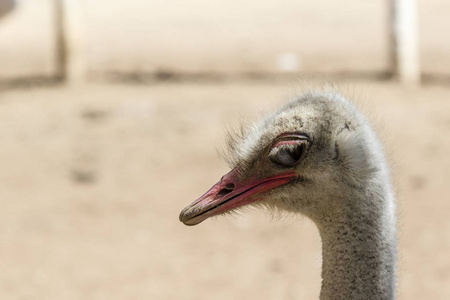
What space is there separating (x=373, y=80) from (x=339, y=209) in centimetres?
736

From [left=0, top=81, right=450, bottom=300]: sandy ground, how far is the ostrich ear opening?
A: 5.75ft

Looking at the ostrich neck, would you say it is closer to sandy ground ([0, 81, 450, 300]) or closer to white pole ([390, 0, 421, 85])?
sandy ground ([0, 81, 450, 300])

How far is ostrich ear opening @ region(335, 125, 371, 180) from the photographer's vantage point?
2.61m

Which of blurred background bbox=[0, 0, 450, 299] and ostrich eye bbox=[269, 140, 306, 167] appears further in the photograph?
blurred background bbox=[0, 0, 450, 299]

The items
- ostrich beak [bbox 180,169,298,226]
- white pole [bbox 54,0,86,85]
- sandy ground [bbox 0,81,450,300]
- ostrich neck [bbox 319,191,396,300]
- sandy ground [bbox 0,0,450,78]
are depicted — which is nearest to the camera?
ostrich neck [bbox 319,191,396,300]

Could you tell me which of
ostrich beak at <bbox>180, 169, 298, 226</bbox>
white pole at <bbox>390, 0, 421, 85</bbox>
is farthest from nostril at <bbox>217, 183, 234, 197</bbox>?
white pole at <bbox>390, 0, 421, 85</bbox>

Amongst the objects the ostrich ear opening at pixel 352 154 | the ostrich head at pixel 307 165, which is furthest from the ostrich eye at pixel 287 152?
the ostrich ear opening at pixel 352 154

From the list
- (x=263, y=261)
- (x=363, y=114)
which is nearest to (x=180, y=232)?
(x=263, y=261)

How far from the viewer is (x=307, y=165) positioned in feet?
8.73

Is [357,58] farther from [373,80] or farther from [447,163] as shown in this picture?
[447,163]

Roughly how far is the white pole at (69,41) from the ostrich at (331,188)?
24.1 feet

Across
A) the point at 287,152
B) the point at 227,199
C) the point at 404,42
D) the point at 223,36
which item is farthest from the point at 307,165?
the point at 223,36

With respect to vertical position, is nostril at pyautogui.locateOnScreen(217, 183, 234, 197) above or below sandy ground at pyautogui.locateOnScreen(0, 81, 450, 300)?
below

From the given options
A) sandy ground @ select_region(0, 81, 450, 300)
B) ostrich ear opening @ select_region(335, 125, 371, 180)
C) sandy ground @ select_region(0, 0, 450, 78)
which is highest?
sandy ground @ select_region(0, 0, 450, 78)
